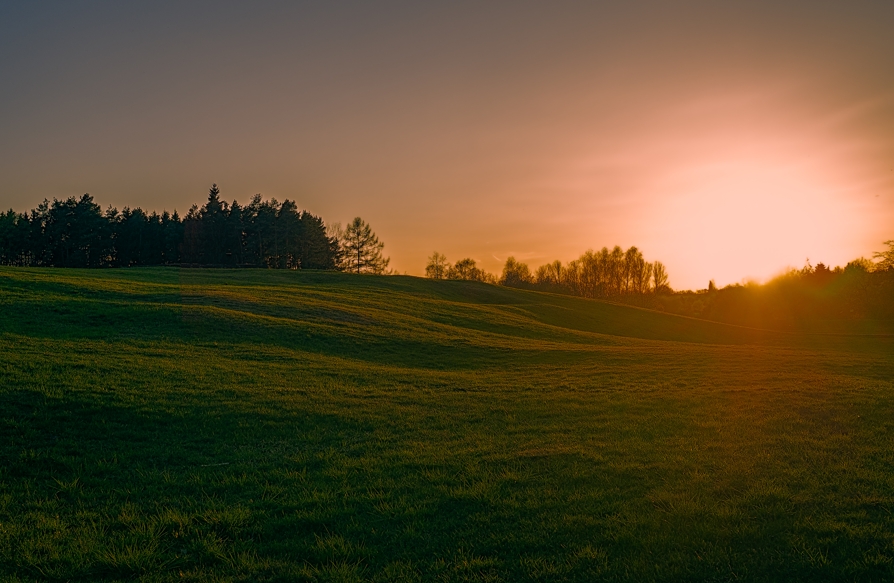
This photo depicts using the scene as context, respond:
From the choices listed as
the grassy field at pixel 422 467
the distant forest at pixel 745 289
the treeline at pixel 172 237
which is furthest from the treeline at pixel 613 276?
the grassy field at pixel 422 467

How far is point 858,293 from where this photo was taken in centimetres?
8650

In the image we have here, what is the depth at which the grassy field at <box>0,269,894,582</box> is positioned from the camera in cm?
771

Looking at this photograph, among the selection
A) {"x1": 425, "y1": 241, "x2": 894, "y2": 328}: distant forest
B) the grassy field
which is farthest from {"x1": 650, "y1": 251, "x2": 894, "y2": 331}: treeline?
the grassy field

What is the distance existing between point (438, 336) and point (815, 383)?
23921 mm

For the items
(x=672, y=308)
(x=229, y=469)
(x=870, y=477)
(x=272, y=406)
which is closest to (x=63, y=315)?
(x=272, y=406)

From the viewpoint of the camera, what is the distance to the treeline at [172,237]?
4493 inches

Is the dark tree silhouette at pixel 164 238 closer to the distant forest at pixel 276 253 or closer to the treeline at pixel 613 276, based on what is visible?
the distant forest at pixel 276 253

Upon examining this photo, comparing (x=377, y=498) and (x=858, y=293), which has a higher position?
(x=858, y=293)

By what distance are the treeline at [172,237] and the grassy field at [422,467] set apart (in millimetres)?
94158

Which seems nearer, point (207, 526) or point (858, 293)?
point (207, 526)

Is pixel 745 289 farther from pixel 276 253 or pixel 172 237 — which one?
pixel 172 237

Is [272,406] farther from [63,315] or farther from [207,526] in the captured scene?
[63,315]

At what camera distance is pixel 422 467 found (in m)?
12.0

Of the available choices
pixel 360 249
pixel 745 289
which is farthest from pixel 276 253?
pixel 745 289
